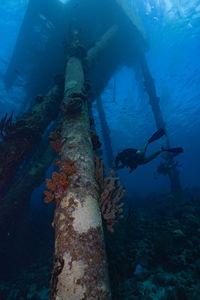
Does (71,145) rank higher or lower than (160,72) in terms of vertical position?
lower

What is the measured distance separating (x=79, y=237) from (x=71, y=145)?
145 cm

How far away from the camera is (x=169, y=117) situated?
97.9 feet

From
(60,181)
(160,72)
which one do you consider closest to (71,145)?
(60,181)

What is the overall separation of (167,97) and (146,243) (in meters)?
24.3

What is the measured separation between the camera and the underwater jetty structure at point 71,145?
163 cm

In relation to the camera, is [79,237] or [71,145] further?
[71,145]

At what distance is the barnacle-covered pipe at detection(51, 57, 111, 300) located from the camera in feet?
4.77

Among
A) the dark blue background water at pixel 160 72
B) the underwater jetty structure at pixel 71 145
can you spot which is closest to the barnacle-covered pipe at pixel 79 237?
the underwater jetty structure at pixel 71 145

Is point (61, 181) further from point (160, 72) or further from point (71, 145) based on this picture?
point (160, 72)

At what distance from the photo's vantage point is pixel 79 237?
1.72 meters

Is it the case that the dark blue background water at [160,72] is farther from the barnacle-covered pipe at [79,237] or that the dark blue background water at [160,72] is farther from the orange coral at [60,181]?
the orange coral at [60,181]

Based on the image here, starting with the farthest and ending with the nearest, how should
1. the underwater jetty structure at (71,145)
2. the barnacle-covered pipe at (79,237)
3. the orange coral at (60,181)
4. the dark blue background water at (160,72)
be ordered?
1. the dark blue background water at (160,72)
2. the orange coral at (60,181)
3. the underwater jetty structure at (71,145)
4. the barnacle-covered pipe at (79,237)

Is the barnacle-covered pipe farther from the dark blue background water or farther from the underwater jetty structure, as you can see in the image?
the dark blue background water

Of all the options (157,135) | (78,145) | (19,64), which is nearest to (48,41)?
(19,64)
